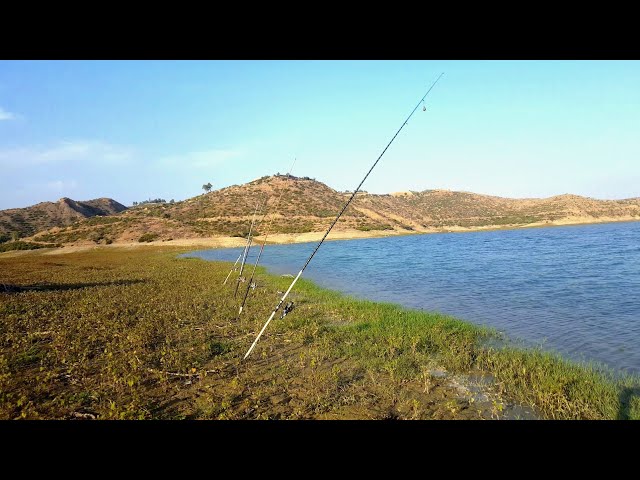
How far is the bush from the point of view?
65.4 metres

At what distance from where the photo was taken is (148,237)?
66625 millimetres

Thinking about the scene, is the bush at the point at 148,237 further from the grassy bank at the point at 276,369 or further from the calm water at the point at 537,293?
the grassy bank at the point at 276,369

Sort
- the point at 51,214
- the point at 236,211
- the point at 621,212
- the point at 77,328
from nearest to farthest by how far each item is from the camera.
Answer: the point at 77,328, the point at 236,211, the point at 621,212, the point at 51,214

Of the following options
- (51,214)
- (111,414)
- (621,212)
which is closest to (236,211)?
(51,214)

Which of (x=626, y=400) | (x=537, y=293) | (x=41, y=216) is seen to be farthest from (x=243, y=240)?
(x=41, y=216)

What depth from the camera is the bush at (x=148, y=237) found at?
65438 millimetres

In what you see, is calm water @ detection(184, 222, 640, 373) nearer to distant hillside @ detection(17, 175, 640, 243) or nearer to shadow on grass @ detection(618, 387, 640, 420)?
shadow on grass @ detection(618, 387, 640, 420)

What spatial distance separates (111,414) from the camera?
5820 mm

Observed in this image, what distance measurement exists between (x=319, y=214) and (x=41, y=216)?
80282 millimetres

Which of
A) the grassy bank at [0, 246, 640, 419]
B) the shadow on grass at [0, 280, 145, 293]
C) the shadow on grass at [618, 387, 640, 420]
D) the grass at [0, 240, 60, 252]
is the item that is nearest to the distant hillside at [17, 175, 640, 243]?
the grass at [0, 240, 60, 252]

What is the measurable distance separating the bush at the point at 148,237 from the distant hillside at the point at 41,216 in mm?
29896
